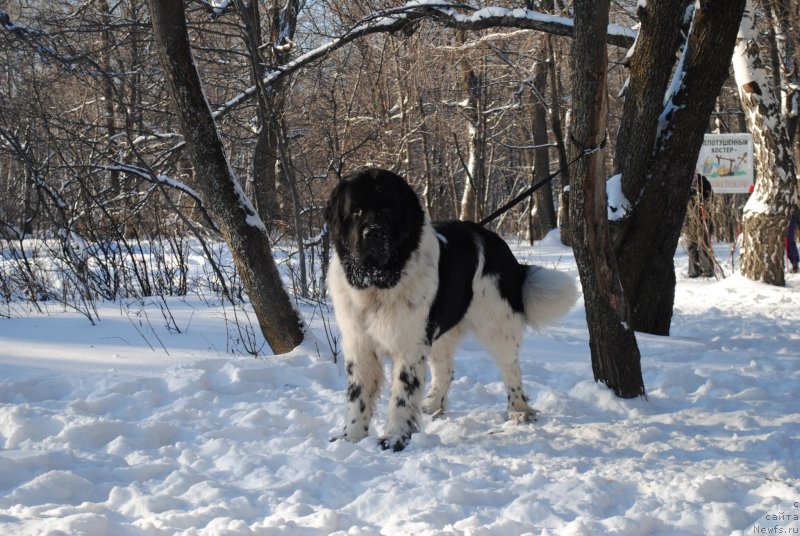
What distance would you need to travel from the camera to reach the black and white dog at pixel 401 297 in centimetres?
394

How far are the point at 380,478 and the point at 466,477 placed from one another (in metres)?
0.39

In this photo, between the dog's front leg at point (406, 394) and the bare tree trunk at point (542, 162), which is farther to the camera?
the bare tree trunk at point (542, 162)

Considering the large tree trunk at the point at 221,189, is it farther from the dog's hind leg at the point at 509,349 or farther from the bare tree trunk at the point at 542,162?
the bare tree trunk at the point at 542,162

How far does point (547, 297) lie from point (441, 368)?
88cm

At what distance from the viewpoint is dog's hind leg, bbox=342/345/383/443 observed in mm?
4104

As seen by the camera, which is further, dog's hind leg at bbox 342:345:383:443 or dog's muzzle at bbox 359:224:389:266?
dog's hind leg at bbox 342:345:383:443

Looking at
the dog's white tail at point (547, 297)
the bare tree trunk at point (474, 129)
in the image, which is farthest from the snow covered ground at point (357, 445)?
the bare tree trunk at point (474, 129)

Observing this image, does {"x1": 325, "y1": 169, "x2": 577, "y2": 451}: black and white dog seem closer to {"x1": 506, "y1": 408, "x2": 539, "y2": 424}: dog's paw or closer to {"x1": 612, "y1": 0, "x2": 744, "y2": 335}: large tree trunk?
{"x1": 506, "y1": 408, "x2": 539, "y2": 424}: dog's paw

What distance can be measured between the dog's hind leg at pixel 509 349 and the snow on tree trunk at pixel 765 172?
663cm

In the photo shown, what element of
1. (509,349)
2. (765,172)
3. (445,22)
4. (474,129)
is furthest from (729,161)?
(509,349)

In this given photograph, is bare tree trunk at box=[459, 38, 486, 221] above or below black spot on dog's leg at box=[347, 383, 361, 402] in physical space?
above

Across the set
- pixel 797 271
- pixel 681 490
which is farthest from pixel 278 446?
pixel 797 271

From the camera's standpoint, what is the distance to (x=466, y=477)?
321cm

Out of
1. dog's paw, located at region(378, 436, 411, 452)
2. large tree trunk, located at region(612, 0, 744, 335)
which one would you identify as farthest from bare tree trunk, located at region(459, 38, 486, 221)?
dog's paw, located at region(378, 436, 411, 452)
